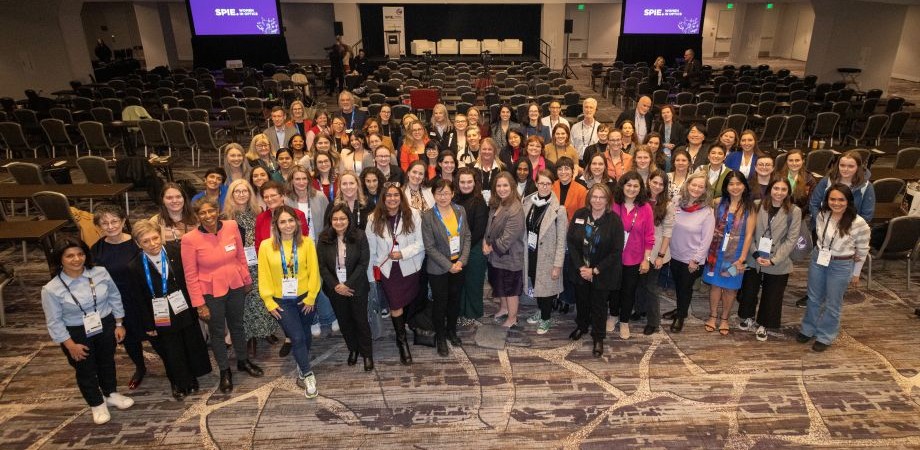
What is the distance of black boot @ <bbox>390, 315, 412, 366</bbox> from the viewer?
4.25m

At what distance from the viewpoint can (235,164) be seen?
15.6 feet

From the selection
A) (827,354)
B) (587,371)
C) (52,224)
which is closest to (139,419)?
(52,224)

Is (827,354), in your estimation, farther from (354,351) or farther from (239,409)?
(239,409)

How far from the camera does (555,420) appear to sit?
11.9 ft

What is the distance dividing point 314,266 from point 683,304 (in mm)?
3172

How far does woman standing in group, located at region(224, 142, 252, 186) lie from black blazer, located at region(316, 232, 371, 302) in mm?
1561

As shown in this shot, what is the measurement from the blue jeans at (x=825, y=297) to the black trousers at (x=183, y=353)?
4926 millimetres

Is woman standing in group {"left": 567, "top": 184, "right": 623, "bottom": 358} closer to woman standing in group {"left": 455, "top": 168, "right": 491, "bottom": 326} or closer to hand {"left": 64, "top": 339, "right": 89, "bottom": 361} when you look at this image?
woman standing in group {"left": 455, "top": 168, "right": 491, "bottom": 326}

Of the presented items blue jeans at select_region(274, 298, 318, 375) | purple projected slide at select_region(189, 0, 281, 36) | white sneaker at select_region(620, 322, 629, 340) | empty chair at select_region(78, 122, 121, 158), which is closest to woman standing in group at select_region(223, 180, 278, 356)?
blue jeans at select_region(274, 298, 318, 375)

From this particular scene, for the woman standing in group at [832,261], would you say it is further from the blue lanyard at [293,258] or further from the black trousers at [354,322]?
the blue lanyard at [293,258]

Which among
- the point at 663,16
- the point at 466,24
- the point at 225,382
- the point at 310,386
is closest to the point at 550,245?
the point at 310,386

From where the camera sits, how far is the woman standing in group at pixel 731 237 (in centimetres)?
415

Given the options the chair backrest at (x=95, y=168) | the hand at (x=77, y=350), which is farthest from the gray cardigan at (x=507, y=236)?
the chair backrest at (x=95, y=168)

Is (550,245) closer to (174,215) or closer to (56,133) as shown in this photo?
(174,215)
